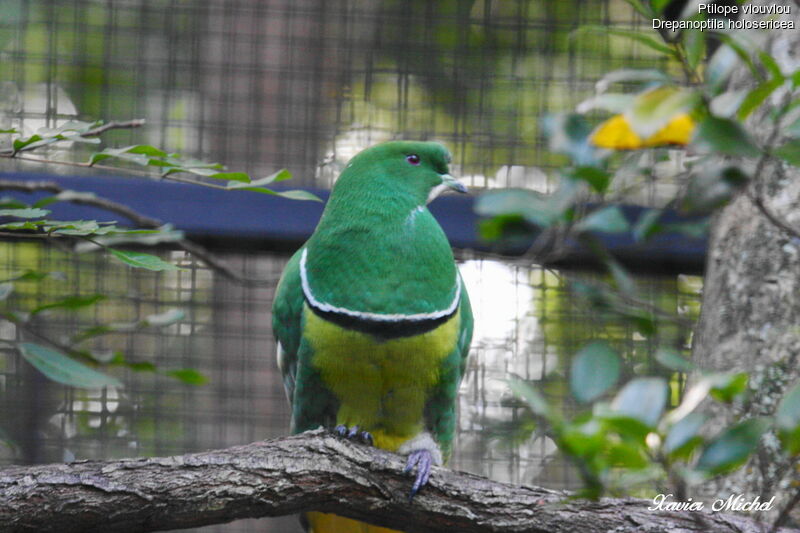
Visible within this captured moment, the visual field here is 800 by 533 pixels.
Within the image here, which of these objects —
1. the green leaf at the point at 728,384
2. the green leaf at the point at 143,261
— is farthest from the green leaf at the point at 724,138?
the green leaf at the point at 143,261

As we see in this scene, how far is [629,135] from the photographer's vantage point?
1.26 m

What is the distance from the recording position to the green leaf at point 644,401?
747 millimetres

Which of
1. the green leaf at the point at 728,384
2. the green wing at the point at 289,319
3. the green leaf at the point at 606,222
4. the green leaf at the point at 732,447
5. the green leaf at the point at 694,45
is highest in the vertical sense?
the green leaf at the point at 694,45

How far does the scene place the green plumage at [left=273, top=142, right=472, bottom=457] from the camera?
4.75 feet

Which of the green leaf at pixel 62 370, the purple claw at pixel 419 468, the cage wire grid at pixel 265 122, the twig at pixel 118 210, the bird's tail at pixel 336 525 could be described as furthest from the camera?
the cage wire grid at pixel 265 122

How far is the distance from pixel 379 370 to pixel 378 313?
94 millimetres

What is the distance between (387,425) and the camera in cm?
153

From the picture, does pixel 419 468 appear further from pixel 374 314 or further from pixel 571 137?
pixel 571 137

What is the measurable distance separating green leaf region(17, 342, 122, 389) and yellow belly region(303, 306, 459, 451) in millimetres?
385

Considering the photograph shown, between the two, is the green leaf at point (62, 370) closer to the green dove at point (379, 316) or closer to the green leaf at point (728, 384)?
the green dove at point (379, 316)

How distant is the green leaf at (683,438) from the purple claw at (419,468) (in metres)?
0.54

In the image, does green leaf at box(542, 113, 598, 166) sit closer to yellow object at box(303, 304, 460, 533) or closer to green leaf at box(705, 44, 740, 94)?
green leaf at box(705, 44, 740, 94)

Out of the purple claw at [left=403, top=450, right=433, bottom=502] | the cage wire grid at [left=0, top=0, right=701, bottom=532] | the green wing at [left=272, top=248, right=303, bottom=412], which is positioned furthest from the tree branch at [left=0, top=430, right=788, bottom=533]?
the cage wire grid at [left=0, top=0, right=701, bottom=532]

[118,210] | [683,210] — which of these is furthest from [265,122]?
[683,210]
